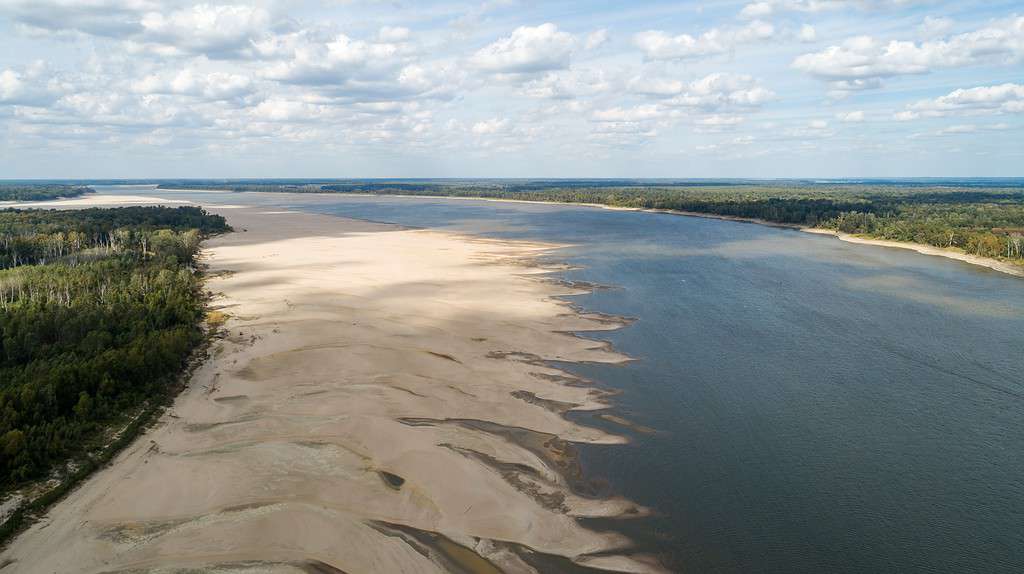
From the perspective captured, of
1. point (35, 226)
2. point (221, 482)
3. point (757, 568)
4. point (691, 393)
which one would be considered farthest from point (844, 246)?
point (35, 226)

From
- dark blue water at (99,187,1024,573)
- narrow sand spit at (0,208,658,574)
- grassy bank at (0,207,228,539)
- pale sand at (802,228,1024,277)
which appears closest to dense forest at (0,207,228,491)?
grassy bank at (0,207,228,539)

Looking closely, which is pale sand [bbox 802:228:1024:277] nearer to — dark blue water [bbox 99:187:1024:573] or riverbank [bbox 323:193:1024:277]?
riverbank [bbox 323:193:1024:277]

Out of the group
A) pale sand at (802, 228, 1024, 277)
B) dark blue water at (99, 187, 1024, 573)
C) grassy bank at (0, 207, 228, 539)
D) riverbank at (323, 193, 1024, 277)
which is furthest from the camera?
riverbank at (323, 193, 1024, 277)

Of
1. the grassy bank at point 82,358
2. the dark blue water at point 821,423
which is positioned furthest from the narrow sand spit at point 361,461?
the dark blue water at point 821,423

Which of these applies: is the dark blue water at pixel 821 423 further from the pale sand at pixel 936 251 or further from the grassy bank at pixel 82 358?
the grassy bank at pixel 82 358

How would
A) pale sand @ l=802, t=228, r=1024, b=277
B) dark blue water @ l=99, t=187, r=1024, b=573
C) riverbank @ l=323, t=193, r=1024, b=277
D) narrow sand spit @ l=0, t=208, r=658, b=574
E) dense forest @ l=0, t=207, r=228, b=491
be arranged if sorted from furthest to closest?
riverbank @ l=323, t=193, r=1024, b=277 → pale sand @ l=802, t=228, r=1024, b=277 → dense forest @ l=0, t=207, r=228, b=491 → dark blue water @ l=99, t=187, r=1024, b=573 → narrow sand spit @ l=0, t=208, r=658, b=574
